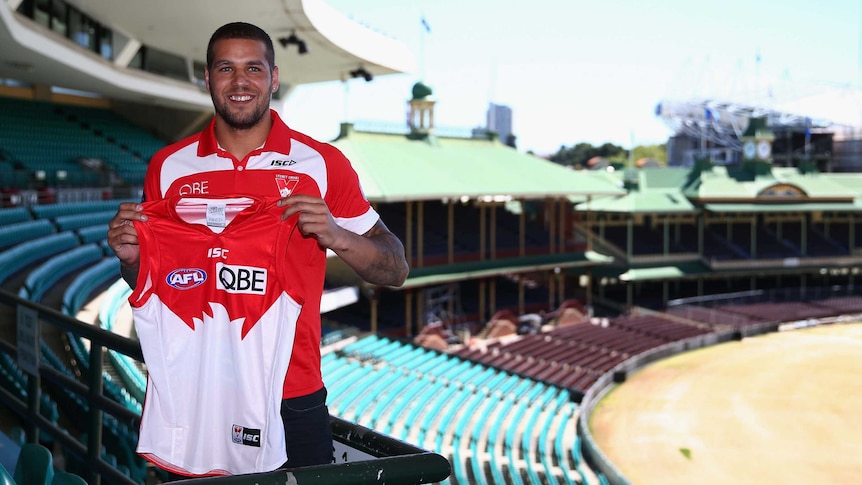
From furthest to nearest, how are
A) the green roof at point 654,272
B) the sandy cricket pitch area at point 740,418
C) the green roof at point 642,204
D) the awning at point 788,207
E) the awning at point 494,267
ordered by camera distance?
the awning at point 788,207
the green roof at point 642,204
the green roof at point 654,272
the awning at point 494,267
the sandy cricket pitch area at point 740,418

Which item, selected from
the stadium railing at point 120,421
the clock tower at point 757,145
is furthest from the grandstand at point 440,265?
the clock tower at point 757,145

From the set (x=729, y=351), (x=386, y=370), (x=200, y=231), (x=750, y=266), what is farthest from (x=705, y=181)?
(x=200, y=231)

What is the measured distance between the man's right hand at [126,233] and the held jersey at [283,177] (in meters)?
0.17

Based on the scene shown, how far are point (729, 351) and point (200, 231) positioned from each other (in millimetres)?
29515

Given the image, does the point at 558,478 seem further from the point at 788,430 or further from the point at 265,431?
the point at 265,431

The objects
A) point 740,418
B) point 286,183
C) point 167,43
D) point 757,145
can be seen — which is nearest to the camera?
point 286,183

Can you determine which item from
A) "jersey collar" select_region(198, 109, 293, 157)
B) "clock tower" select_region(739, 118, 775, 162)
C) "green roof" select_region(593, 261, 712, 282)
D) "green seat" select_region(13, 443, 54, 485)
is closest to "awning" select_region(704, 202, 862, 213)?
"green roof" select_region(593, 261, 712, 282)

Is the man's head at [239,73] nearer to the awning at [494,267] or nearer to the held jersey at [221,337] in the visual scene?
the held jersey at [221,337]

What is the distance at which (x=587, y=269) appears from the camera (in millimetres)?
34562

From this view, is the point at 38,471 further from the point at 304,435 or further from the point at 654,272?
the point at 654,272

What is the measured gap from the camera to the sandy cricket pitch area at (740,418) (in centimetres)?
1730

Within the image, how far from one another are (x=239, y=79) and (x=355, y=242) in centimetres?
74

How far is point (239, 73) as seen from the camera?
2.74 m

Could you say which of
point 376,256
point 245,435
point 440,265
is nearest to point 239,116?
point 376,256
